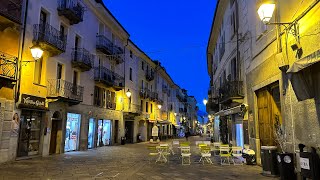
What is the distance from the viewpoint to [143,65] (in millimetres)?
37031

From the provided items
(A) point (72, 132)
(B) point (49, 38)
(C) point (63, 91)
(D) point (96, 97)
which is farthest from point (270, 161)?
(D) point (96, 97)

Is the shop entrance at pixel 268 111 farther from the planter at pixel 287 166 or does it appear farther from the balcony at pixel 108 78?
the balcony at pixel 108 78

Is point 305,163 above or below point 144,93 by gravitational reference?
below

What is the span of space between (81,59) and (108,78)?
5.05 m

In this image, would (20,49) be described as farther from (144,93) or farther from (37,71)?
(144,93)

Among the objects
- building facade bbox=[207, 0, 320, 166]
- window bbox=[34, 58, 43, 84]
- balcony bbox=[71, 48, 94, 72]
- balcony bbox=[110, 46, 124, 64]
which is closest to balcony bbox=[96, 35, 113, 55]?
balcony bbox=[110, 46, 124, 64]

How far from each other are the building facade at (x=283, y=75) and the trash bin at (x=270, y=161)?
19.9 inches

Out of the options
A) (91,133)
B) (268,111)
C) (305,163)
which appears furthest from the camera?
(91,133)

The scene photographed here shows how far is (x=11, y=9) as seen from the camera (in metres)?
A: 12.3

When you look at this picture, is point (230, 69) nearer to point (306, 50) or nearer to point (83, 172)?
point (306, 50)

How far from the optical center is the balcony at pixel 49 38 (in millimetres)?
14633

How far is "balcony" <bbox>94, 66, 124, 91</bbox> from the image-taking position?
22.6m

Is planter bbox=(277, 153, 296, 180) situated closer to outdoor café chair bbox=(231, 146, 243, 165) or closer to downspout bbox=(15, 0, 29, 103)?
outdoor café chair bbox=(231, 146, 243, 165)

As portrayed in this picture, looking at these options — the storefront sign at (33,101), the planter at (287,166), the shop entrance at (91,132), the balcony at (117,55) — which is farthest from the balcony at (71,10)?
the planter at (287,166)
